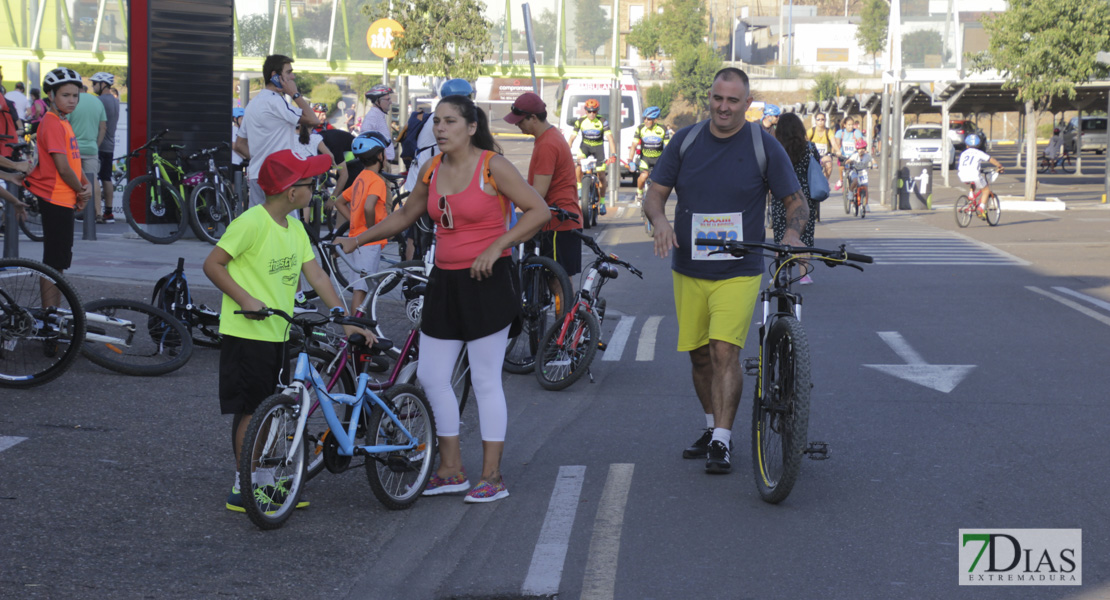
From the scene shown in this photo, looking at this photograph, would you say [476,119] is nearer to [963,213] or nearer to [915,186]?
[963,213]

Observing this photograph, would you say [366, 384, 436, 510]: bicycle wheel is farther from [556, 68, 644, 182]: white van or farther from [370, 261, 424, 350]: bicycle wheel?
[556, 68, 644, 182]: white van

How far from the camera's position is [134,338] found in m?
7.86

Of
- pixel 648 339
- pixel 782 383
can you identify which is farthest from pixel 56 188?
pixel 782 383

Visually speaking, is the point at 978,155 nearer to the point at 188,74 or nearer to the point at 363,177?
the point at 188,74

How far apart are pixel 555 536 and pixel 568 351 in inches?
128

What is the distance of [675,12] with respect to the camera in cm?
9256

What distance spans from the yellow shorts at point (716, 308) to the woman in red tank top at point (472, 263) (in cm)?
95

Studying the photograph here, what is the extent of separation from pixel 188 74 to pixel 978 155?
13864 mm

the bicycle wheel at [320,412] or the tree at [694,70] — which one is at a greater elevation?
the tree at [694,70]

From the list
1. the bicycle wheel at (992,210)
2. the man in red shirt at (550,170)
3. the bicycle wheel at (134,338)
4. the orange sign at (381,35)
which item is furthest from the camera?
the orange sign at (381,35)

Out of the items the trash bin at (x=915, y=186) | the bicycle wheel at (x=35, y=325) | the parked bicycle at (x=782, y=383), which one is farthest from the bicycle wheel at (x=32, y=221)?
the trash bin at (x=915, y=186)

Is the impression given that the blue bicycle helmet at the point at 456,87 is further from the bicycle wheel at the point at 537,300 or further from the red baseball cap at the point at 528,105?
the bicycle wheel at the point at 537,300

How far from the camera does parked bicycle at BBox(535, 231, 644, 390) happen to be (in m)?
8.16

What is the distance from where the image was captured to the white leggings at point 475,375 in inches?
215
